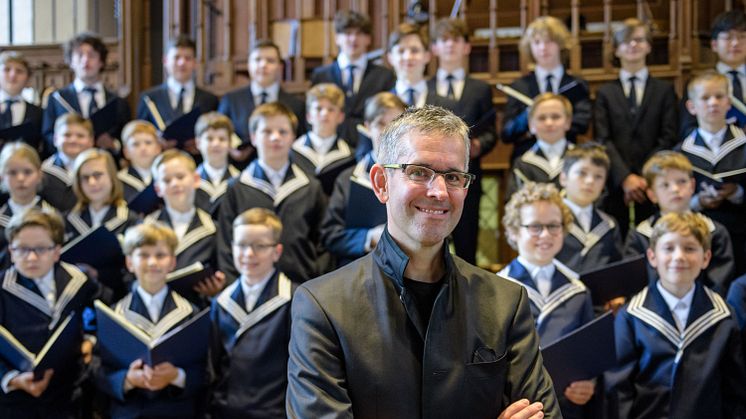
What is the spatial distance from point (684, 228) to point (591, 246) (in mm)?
497

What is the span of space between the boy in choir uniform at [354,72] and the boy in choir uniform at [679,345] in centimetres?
182

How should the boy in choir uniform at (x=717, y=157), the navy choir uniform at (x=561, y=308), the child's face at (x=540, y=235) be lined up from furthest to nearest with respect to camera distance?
the boy in choir uniform at (x=717, y=157) → the child's face at (x=540, y=235) → the navy choir uniform at (x=561, y=308)

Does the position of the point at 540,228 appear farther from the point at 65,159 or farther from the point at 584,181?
the point at 65,159

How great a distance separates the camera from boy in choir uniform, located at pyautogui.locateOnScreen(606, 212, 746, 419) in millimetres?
2758

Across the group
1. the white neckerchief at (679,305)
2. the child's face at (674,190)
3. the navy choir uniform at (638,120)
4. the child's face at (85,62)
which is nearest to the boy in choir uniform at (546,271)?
the white neckerchief at (679,305)

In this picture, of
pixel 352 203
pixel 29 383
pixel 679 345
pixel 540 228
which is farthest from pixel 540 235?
pixel 29 383

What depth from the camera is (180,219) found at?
3521 millimetres

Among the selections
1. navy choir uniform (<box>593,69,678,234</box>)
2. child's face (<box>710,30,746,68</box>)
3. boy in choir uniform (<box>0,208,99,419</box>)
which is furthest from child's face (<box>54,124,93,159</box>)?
child's face (<box>710,30,746,68</box>)

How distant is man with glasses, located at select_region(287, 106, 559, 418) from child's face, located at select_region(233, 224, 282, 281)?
1.58 metres

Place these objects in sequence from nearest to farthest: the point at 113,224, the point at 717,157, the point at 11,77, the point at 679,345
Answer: the point at 679,345, the point at 113,224, the point at 717,157, the point at 11,77

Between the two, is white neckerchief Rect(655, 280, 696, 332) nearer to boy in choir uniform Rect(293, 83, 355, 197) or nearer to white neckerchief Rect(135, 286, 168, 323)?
boy in choir uniform Rect(293, 83, 355, 197)

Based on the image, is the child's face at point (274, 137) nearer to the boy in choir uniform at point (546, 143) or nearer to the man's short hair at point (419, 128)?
the boy in choir uniform at point (546, 143)

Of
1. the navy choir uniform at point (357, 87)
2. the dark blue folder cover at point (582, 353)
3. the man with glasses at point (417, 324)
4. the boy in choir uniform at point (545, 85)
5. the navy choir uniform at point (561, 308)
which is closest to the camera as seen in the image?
the man with glasses at point (417, 324)

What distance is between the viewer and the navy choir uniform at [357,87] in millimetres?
4281
